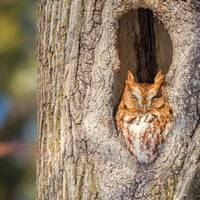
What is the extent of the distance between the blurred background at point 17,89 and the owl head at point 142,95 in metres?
3.76

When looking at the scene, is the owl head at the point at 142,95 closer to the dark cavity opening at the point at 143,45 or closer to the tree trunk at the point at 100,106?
the dark cavity opening at the point at 143,45

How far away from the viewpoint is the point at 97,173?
4.40 metres

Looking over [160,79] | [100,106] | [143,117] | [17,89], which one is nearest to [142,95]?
[143,117]

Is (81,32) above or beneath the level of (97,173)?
above

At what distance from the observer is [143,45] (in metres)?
5.10

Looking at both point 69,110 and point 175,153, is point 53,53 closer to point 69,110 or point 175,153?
point 69,110

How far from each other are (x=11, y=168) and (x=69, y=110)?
5.13m

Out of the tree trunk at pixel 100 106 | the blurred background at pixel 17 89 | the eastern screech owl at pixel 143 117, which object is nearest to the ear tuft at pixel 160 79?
the eastern screech owl at pixel 143 117

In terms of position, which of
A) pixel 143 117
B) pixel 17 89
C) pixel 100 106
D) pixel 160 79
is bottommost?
pixel 17 89

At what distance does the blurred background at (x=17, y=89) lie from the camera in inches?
350

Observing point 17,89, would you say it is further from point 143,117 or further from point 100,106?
point 100,106

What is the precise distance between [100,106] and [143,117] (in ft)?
2.23

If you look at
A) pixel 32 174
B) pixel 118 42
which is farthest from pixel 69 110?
pixel 32 174

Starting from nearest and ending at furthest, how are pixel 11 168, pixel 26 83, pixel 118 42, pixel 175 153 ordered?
1. pixel 175 153
2. pixel 118 42
3. pixel 26 83
4. pixel 11 168
